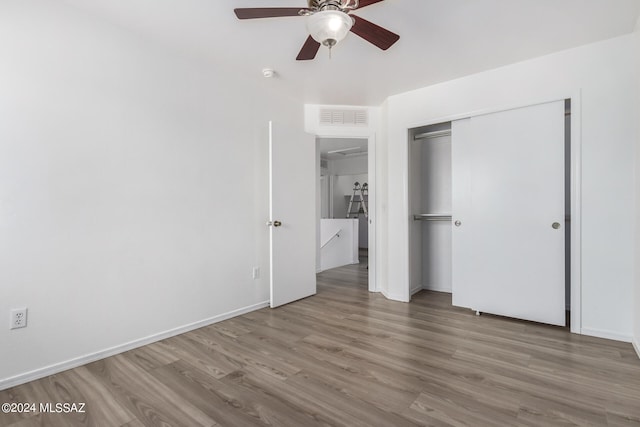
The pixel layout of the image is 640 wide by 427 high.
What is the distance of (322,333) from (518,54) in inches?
117

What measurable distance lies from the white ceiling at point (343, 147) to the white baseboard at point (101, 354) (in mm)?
4030

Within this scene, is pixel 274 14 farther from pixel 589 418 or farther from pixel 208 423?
pixel 589 418

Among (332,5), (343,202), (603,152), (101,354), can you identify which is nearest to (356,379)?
(101,354)

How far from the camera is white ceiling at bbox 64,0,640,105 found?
210 centimetres

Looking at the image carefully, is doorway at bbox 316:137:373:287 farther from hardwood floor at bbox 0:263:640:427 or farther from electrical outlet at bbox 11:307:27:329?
electrical outlet at bbox 11:307:27:329

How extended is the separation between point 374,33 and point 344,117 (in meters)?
2.19

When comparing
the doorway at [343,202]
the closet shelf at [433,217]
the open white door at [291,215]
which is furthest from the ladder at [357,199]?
the open white door at [291,215]

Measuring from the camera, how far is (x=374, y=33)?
1.88 metres

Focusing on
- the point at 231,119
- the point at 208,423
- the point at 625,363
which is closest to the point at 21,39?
the point at 231,119

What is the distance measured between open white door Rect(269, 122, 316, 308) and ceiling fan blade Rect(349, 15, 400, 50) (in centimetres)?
160

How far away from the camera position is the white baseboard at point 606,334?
8.07 ft

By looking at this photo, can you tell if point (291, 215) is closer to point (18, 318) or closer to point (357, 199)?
point (18, 318)

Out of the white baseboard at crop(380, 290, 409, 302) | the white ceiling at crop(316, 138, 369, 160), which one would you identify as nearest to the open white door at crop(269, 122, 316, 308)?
the white baseboard at crop(380, 290, 409, 302)

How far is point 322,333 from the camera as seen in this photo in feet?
8.80
